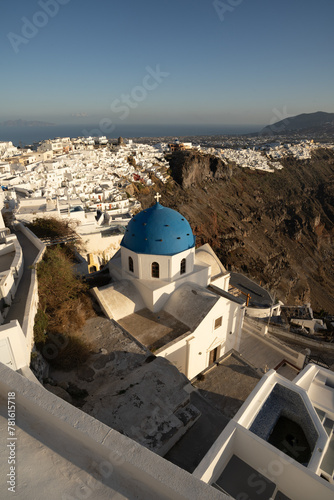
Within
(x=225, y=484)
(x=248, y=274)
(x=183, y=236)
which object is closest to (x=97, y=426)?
(x=225, y=484)

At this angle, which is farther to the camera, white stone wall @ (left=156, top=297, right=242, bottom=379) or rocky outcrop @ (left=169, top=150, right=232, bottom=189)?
rocky outcrop @ (left=169, top=150, right=232, bottom=189)

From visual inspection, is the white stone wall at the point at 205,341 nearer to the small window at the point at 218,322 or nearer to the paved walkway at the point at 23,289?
the small window at the point at 218,322

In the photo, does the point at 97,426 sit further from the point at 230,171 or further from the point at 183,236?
the point at 230,171

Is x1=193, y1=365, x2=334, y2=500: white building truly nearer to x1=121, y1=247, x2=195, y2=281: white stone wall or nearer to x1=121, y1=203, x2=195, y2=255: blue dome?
x1=121, y1=247, x2=195, y2=281: white stone wall

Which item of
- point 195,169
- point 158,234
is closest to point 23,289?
point 158,234

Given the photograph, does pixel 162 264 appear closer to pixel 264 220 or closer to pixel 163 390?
pixel 163 390

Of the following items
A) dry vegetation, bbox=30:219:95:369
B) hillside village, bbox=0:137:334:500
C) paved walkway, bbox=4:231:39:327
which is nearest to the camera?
hillside village, bbox=0:137:334:500

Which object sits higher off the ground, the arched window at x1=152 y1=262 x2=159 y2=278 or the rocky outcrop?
the rocky outcrop

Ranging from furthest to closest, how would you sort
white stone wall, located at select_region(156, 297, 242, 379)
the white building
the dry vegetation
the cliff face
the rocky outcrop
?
the rocky outcrop → the cliff face → white stone wall, located at select_region(156, 297, 242, 379) → the dry vegetation → the white building

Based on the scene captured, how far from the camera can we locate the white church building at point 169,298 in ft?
36.1

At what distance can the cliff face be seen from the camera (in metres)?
40.8

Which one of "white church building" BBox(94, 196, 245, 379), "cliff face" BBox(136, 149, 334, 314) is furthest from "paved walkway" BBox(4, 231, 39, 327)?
"cliff face" BBox(136, 149, 334, 314)

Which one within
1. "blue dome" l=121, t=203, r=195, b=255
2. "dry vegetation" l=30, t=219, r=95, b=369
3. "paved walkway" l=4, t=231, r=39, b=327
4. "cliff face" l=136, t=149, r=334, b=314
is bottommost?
"cliff face" l=136, t=149, r=334, b=314

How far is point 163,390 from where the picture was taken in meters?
7.74
